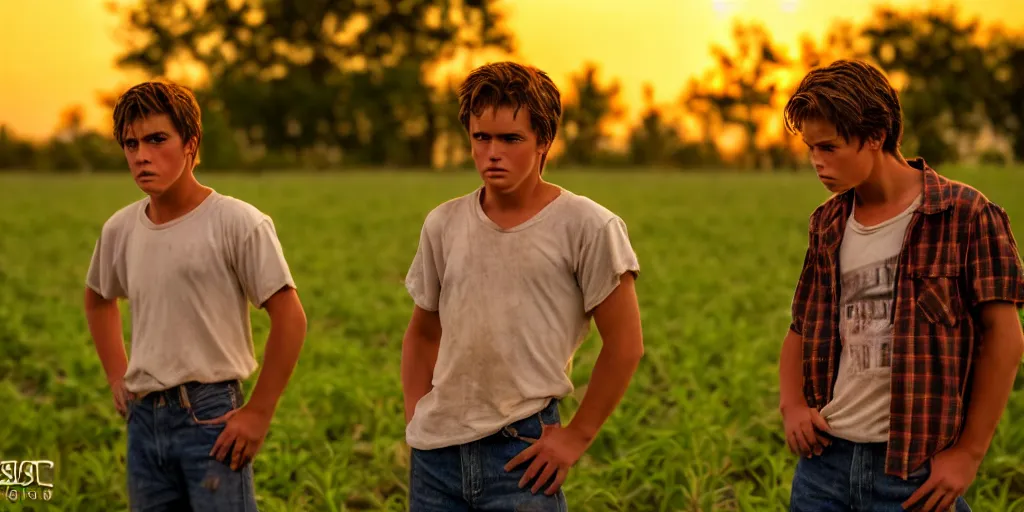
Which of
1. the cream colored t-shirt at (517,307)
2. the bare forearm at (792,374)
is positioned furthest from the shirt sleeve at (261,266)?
the bare forearm at (792,374)

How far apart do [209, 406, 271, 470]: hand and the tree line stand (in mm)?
51813

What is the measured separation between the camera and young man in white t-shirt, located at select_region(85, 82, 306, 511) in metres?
2.82

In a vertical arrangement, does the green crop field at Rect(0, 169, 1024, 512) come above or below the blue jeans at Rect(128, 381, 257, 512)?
below

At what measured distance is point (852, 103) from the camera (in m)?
2.39

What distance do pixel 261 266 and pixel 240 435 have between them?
43 centimetres

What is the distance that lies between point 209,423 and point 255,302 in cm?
32

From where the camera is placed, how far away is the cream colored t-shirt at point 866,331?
246 centimetres

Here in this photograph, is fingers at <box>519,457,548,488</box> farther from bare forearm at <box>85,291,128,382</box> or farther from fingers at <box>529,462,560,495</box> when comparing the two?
bare forearm at <box>85,291,128,382</box>

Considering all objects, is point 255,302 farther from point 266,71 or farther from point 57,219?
point 266,71

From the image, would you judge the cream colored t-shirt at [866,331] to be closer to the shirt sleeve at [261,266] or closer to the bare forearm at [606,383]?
the bare forearm at [606,383]

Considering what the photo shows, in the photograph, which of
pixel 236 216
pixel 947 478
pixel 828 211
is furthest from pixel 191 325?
pixel 947 478

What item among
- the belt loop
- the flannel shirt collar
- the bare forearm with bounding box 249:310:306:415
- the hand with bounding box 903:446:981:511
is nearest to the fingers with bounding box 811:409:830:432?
the hand with bounding box 903:446:981:511

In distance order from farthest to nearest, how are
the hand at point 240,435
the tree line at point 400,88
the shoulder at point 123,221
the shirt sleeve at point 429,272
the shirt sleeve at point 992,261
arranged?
the tree line at point 400,88
the shoulder at point 123,221
the hand at point 240,435
the shirt sleeve at point 429,272
the shirt sleeve at point 992,261

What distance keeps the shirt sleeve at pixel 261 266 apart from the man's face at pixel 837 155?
1316 mm
